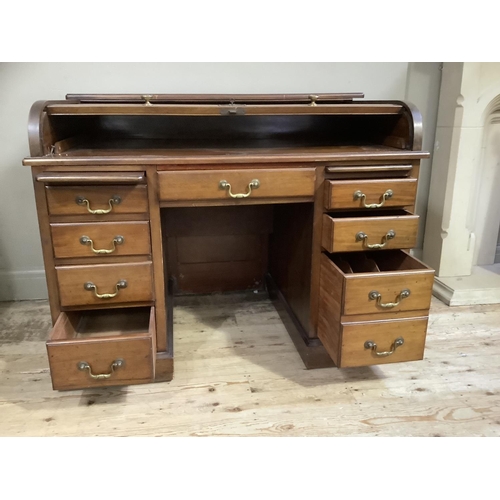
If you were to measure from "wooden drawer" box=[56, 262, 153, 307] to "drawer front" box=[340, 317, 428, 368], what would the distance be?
2.15ft

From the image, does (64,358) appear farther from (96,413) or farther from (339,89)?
(339,89)

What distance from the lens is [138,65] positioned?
196 centimetres

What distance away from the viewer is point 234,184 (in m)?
1.40

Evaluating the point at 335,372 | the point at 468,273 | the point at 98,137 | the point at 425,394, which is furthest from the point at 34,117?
the point at 468,273

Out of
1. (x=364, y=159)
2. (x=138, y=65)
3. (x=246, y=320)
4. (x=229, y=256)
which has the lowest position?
(x=246, y=320)

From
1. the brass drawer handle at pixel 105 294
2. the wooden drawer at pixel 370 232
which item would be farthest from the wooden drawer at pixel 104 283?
the wooden drawer at pixel 370 232

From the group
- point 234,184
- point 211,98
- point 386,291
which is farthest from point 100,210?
point 386,291

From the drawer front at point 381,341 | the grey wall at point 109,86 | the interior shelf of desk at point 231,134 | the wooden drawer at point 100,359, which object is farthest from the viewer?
the grey wall at point 109,86

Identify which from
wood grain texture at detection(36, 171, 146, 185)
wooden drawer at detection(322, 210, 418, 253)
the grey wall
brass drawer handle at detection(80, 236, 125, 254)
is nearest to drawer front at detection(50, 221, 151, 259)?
brass drawer handle at detection(80, 236, 125, 254)

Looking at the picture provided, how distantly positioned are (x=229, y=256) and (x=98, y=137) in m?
0.79

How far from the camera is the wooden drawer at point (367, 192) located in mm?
1439

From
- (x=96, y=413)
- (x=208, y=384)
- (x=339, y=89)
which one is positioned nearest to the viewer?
(x=96, y=413)

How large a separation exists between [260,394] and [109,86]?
1.45m

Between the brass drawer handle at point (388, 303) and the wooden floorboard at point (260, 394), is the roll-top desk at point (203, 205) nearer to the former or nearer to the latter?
the brass drawer handle at point (388, 303)
